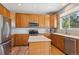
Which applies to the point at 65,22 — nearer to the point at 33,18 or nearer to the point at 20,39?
the point at 33,18

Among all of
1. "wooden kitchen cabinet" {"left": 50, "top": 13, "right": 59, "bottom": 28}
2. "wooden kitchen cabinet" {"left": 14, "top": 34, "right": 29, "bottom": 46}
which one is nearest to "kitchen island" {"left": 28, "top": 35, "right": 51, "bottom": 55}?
"wooden kitchen cabinet" {"left": 50, "top": 13, "right": 59, "bottom": 28}

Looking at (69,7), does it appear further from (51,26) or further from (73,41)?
(51,26)

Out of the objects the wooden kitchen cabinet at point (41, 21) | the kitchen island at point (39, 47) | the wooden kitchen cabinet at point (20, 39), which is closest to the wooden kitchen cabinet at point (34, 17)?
the wooden kitchen cabinet at point (41, 21)

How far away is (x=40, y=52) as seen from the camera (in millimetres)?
3334

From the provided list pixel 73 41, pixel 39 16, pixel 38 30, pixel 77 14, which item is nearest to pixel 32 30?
pixel 38 30

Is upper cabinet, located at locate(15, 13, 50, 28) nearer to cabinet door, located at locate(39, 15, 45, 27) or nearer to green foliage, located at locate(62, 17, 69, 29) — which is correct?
cabinet door, located at locate(39, 15, 45, 27)

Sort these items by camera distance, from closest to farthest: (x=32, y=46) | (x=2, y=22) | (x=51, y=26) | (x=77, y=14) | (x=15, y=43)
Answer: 1. (x=32, y=46)
2. (x=2, y=22)
3. (x=77, y=14)
4. (x=15, y=43)
5. (x=51, y=26)

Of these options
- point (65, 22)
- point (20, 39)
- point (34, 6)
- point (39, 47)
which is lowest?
point (20, 39)

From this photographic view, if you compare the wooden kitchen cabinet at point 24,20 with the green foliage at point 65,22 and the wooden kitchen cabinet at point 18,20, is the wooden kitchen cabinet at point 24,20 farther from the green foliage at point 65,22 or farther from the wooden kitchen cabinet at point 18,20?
the green foliage at point 65,22

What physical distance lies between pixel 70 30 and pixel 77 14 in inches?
32.9

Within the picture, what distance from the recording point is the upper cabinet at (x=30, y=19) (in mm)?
7954

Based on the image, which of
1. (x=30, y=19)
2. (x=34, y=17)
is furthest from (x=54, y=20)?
(x=30, y=19)

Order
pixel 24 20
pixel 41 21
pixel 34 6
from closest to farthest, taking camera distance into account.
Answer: pixel 34 6 → pixel 24 20 → pixel 41 21

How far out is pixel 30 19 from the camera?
8.11m
